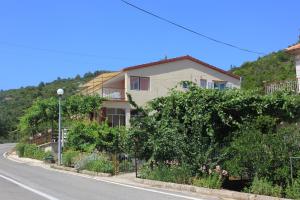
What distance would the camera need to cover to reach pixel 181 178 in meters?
19.7

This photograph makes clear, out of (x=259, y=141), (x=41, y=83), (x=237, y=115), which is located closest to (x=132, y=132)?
(x=237, y=115)

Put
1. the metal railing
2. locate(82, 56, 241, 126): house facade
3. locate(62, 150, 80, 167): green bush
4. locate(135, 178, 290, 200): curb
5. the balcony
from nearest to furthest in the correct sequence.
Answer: locate(135, 178, 290, 200): curb → the metal railing → locate(62, 150, 80, 167): green bush → locate(82, 56, 241, 126): house facade → the balcony

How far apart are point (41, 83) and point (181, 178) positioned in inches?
4246

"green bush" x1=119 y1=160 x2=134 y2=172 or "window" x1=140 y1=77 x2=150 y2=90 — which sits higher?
"window" x1=140 y1=77 x2=150 y2=90

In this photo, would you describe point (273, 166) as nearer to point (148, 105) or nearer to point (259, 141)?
point (259, 141)

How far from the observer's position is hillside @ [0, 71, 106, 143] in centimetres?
9725

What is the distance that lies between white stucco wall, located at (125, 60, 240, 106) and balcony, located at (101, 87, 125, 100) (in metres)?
1.28

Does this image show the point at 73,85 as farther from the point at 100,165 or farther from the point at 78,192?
the point at 78,192

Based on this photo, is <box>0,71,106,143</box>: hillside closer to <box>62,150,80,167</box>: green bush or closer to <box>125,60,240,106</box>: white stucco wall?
<box>125,60,240,106</box>: white stucco wall

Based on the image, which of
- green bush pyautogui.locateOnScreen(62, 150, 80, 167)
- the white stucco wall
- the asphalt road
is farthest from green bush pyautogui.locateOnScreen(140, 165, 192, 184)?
the white stucco wall

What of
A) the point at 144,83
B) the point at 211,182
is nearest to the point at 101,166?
the point at 211,182

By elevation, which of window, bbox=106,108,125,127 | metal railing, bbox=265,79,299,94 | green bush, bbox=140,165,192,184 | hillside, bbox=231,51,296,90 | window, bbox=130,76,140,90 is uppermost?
hillside, bbox=231,51,296,90

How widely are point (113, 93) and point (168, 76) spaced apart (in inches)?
228

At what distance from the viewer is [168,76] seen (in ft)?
173
